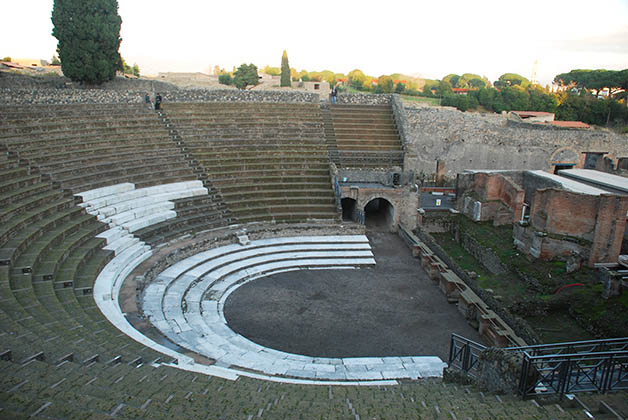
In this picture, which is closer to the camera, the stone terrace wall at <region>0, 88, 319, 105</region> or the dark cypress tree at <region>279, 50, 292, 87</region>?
the stone terrace wall at <region>0, 88, 319, 105</region>

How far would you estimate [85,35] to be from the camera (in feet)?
75.9

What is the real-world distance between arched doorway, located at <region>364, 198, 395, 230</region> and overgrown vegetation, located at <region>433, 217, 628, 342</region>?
2.84 metres

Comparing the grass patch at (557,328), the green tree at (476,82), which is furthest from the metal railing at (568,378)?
the green tree at (476,82)

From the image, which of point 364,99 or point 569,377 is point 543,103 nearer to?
point 364,99

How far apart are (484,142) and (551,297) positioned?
1561 cm

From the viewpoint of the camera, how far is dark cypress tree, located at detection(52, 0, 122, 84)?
22.8 m

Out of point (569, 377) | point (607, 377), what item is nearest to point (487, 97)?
point (607, 377)

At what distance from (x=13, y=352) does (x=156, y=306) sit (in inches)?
170

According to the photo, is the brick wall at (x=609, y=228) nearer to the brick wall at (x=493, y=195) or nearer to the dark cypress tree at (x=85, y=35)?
the brick wall at (x=493, y=195)

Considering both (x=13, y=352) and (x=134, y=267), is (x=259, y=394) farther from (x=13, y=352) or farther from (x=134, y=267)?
(x=134, y=267)

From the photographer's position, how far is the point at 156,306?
993 centimetres

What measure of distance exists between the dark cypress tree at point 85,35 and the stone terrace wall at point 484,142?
16765 millimetres

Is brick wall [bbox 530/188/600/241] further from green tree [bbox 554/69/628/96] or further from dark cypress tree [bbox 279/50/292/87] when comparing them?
green tree [bbox 554/69/628/96]

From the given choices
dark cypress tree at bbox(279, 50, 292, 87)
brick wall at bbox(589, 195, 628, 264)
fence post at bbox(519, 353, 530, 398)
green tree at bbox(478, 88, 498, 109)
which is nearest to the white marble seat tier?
fence post at bbox(519, 353, 530, 398)
